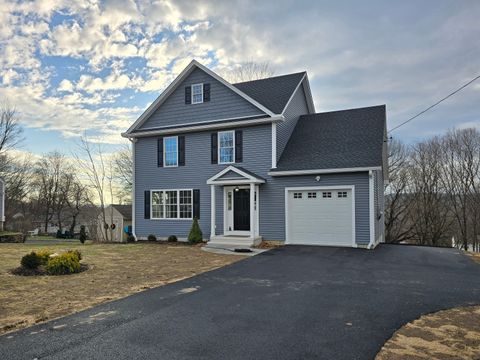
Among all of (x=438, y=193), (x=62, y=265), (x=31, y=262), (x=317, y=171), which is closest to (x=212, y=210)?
(x=317, y=171)

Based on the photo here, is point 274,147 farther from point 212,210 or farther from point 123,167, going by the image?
point 123,167

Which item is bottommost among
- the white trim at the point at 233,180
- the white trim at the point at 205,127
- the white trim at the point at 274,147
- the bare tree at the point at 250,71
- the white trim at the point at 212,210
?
the white trim at the point at 212,210

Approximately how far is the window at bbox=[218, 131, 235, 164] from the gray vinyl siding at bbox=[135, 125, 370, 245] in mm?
383

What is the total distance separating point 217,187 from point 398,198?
19.7m

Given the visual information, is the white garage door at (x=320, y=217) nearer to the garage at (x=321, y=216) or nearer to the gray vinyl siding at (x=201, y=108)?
the garage at (x=321, y=216)

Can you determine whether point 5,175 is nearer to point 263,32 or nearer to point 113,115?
point 113,115

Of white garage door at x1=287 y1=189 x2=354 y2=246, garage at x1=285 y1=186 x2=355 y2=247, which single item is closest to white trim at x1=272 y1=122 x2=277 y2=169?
garage at x1=285 y1=186 x2=355 y2=247

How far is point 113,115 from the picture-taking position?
871 inches

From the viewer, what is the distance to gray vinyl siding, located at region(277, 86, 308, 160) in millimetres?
14422

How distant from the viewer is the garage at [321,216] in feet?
40.9

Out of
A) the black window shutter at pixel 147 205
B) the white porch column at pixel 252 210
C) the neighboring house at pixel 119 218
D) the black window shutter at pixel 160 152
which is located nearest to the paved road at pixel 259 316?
the white porch column at pixel 252 210

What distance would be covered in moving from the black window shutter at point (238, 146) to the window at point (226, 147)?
0.16 m

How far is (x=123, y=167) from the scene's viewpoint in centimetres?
3275

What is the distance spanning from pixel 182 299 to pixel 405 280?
4.90 m
